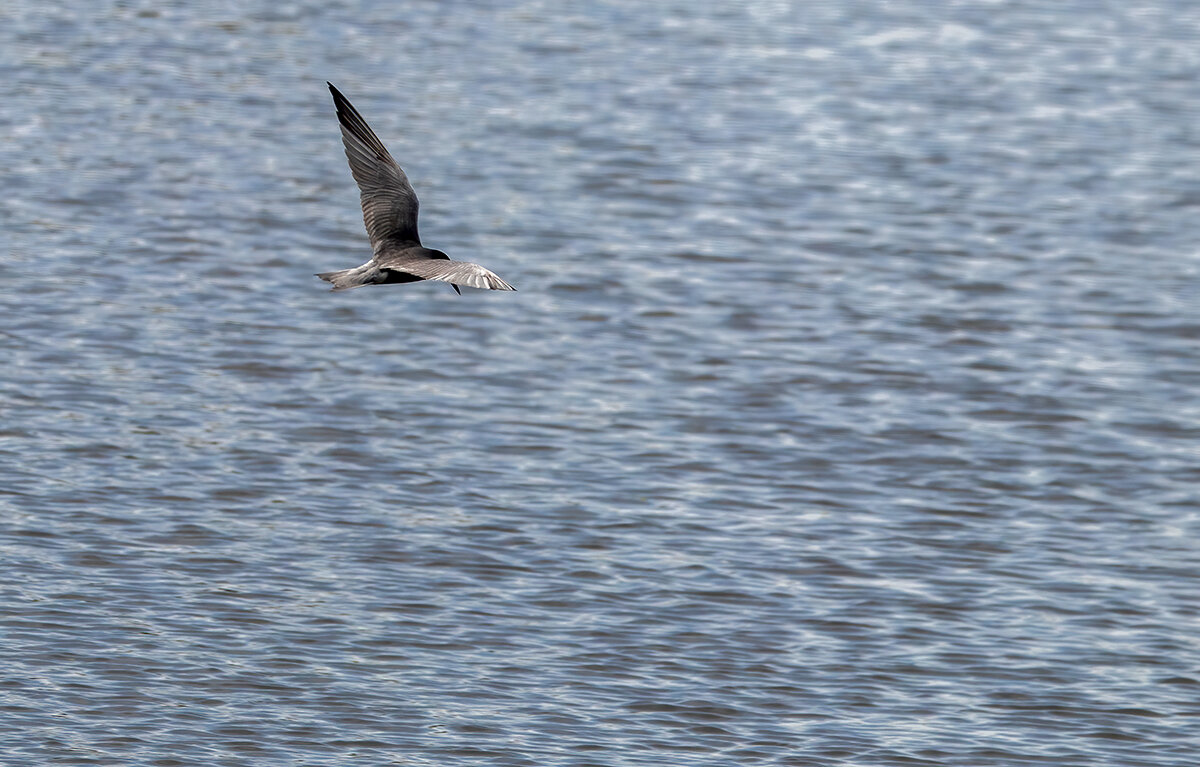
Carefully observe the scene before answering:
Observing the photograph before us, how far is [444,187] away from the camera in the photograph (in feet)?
68.2

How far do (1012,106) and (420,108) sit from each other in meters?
7.10

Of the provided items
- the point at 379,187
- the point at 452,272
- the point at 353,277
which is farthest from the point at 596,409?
the point at 452,272

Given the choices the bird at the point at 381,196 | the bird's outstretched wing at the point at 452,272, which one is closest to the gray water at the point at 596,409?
the bird at the point at 381,196

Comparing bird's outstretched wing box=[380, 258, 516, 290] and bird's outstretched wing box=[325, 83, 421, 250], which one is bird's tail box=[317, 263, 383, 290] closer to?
bird's outstretched wing box=[380, 258, 516, 290]

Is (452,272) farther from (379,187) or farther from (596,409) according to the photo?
(596,409)

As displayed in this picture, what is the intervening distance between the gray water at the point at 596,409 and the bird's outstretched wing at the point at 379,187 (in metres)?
2.45

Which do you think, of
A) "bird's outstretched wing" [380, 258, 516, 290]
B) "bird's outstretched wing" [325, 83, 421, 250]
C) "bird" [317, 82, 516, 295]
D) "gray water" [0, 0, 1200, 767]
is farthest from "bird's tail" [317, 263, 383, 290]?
"gray water" [0, 0, 1200, 767]

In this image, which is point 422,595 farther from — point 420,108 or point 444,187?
point 420,108

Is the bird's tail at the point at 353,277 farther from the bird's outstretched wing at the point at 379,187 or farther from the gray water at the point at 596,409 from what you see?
the gray water at the point at 596,409

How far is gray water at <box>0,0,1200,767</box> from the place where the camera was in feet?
38.4

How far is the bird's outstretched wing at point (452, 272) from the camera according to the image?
898 cm

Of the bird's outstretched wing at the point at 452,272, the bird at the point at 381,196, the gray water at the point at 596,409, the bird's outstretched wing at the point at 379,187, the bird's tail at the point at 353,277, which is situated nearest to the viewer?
the bird's outstretched wing at the point at 452,272

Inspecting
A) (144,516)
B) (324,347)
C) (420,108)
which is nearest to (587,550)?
(144,516)

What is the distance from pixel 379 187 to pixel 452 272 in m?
2.07
